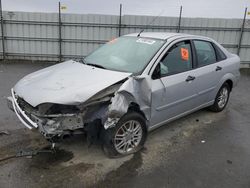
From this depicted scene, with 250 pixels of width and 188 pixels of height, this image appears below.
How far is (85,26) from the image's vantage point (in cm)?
1021

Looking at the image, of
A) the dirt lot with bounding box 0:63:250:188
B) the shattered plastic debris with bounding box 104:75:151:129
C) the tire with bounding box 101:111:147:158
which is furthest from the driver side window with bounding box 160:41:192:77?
the dirt lot with bounding box 0:63:250:188

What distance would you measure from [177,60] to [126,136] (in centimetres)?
141

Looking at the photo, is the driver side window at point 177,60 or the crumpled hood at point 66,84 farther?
the driver side window at point 177,60

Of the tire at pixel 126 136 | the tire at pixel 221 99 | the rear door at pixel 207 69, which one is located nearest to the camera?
the tire at pixel 126 136

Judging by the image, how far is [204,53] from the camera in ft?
13.9

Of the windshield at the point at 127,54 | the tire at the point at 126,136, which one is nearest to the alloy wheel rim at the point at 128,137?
the tire at the point at 126,136

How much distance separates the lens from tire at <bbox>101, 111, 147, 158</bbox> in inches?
115

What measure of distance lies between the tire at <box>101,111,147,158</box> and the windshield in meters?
0.66

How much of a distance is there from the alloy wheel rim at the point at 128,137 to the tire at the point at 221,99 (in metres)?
2.25

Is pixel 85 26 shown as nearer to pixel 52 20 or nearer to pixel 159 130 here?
pixel 52 20

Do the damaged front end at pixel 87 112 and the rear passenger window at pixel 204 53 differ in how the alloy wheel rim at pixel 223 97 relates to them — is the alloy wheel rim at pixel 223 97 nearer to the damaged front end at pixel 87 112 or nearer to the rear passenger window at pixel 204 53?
the rear passenger window at pixel 204 53

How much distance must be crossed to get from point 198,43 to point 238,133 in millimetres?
1692

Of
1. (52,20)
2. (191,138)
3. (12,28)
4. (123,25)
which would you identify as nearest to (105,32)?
(123,25)

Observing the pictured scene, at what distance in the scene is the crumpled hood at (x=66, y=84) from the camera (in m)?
2.62
